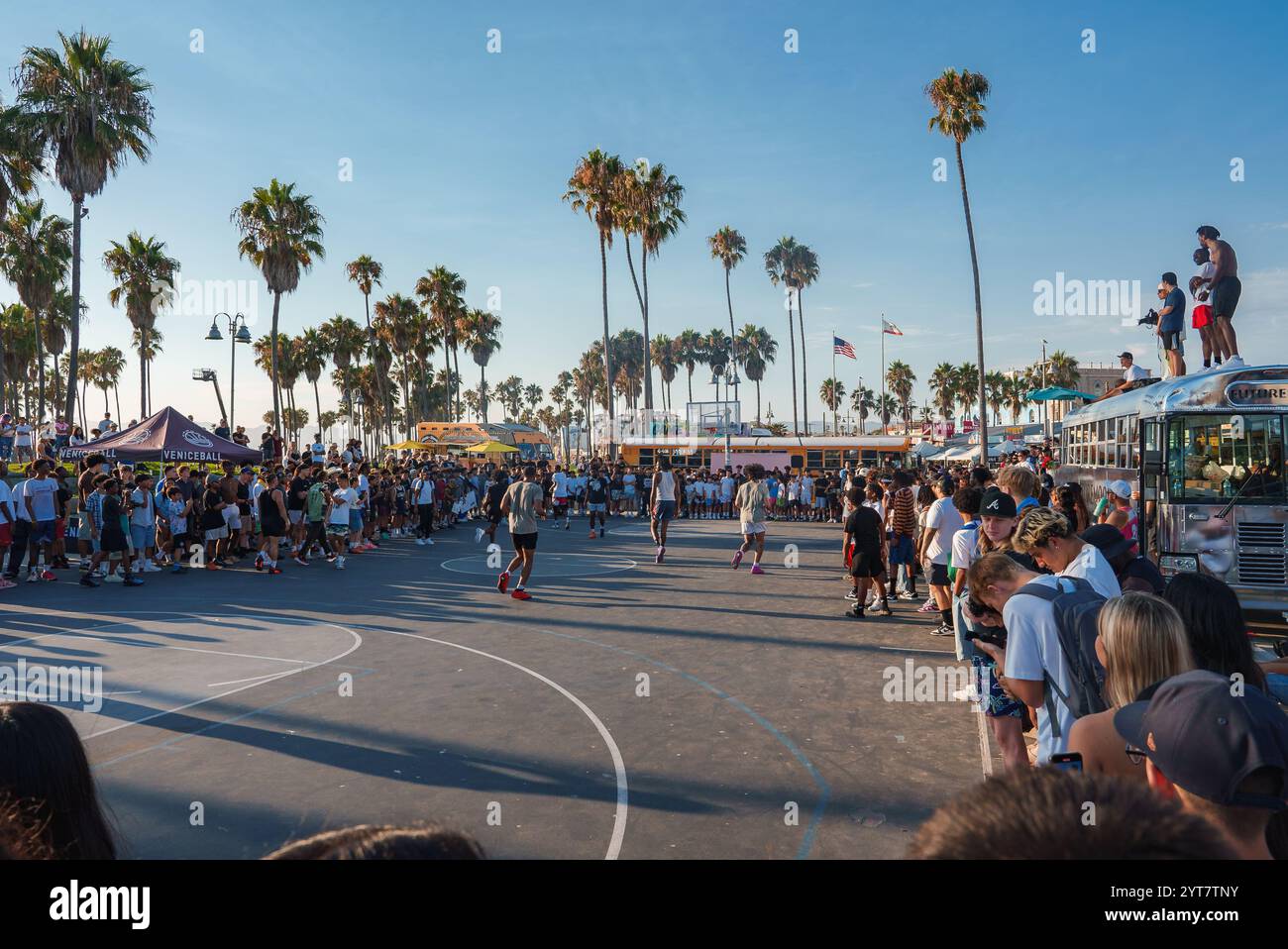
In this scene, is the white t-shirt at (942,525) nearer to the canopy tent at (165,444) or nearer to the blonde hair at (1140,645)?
the blonde hair at (1140,645)

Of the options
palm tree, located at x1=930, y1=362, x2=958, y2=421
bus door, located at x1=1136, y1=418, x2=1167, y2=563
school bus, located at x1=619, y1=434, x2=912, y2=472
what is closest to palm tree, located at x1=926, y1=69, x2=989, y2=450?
school bus, located at x1=619, y1=434, x2=912, y2=472

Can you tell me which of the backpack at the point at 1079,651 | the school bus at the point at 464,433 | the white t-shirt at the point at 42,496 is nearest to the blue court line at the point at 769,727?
the backpack at the point at 1079,651

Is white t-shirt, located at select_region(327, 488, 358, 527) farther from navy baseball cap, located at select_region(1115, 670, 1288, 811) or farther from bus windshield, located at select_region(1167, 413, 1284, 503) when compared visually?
navy baseball cap, located at select_region(1115, 670, 1288, 811)

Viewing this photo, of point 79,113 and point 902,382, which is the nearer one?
point 79,113

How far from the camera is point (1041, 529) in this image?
4902 mm

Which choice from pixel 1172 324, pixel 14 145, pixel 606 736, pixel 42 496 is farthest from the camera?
pixel 14 145

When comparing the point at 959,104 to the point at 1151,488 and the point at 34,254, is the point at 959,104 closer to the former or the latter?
the point at 1151,488

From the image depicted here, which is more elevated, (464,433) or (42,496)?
(464,433)

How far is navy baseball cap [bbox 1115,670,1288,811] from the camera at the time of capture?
1.82 meters

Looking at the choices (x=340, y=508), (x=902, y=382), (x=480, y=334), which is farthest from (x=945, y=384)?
(x=340, y=508)

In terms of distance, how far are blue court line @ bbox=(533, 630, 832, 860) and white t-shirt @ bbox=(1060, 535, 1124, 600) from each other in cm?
217

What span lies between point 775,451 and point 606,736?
31.4 metres

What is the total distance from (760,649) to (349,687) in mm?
4687
